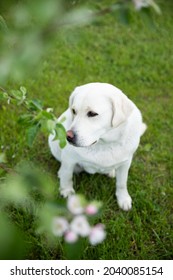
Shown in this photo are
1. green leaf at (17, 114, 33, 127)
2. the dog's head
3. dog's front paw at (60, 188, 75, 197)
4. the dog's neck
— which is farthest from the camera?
dog's front paw at (60, 188, 75, 197)

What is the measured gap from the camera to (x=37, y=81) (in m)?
4.21

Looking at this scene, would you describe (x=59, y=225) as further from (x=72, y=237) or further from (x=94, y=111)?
(x=94, y=111)

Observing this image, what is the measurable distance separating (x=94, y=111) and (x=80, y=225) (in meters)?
1.53

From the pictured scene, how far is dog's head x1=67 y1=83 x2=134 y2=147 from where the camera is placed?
2.18 meters

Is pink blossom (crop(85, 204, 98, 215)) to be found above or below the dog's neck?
above

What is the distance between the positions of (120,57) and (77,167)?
2.23 m

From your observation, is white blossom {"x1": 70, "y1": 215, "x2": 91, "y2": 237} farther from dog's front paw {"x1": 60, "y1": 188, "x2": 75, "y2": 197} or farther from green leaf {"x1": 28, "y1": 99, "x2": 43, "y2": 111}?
dog's front paw {"x1": 60, "y1": 188, "x2": 75, "y2": 197}

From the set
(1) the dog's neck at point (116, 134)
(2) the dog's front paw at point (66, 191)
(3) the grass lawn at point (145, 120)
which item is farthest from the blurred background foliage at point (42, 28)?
(2) the dog's front paw at point (66, 191)

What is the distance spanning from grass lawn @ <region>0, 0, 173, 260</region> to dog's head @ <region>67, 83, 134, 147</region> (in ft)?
1.33

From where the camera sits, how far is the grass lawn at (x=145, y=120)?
2550 millimetres

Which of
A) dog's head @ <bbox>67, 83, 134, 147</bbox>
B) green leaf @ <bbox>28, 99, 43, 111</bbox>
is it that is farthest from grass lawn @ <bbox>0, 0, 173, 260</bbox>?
dog's head @ <bbox>67, 83, 134, 147</bbox>

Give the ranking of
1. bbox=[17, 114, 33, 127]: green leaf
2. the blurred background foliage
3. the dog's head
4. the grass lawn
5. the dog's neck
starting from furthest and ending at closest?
the grass lawn → the dog's neck → the dog's head → bbox=[17, 114, 33, 127]: green leaf → the blurred background foliage
